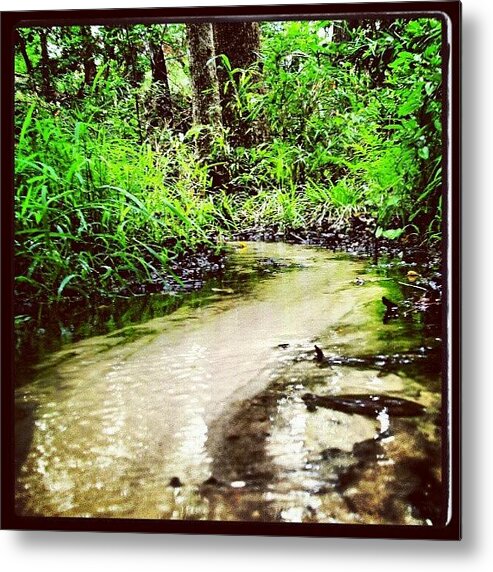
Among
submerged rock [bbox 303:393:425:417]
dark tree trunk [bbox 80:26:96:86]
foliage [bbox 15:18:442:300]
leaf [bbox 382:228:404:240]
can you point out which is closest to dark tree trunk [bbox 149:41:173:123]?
foliage [bbox 15:18:442:300]

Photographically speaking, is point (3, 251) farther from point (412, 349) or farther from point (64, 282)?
point (412, 349)

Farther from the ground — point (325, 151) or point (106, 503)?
point (325, 151)

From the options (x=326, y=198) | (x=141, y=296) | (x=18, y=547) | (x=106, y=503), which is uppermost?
(x=326, y=198)

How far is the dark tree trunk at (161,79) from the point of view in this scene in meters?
1.58

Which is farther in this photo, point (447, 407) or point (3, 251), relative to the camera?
point (3, 251)

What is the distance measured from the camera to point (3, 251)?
1610mm

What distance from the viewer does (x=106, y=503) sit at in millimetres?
1536

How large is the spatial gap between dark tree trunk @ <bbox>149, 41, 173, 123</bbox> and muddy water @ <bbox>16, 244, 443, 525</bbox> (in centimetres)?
32

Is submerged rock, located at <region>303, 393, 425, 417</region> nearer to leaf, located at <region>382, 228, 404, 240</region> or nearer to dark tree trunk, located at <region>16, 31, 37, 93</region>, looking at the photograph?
leaf, located at <region>382, 228, 404, 240</region>

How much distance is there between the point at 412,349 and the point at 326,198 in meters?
0.33

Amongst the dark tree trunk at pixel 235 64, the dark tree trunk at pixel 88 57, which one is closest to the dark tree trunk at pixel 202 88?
the dark tree trunk at pixel 235 64

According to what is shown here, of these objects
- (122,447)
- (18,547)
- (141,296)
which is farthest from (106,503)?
(141,296)

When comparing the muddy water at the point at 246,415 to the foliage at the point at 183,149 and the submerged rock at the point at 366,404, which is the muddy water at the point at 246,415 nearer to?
the submerged rock at the point at 366,404

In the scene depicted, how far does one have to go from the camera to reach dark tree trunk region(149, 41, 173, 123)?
5.19 ft
